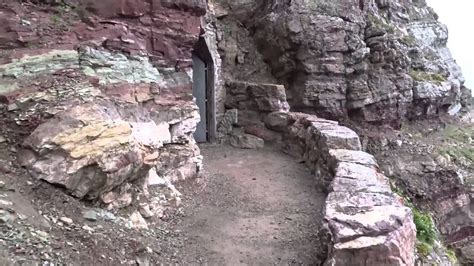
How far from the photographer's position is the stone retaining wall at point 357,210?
420 cm

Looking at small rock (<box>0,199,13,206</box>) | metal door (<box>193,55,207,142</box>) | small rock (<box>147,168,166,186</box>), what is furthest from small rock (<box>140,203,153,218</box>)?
metal door (<box>193,55,207,142</box>)

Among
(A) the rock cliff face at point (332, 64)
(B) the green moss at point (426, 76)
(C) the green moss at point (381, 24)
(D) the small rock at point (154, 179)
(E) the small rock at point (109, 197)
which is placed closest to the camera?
(E) the small rock at point (109, 197)

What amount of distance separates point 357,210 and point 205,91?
7503 mm

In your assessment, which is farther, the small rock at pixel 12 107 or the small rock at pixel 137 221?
the small rock at pixel 137 221

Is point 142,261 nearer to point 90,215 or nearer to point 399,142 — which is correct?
point 90,215

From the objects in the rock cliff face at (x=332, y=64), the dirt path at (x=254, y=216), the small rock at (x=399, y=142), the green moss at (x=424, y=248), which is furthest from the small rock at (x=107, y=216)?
the small rock at (x=399, y=142)

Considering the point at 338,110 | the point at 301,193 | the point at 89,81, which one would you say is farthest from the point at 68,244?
the point at 338,110

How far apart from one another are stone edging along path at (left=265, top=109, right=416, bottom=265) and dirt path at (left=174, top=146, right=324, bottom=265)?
0.64 metres

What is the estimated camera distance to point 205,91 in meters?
11.8

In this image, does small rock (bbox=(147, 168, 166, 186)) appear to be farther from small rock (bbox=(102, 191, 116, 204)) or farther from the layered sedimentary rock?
small rock (bbox=(102, 191, 116, 204))

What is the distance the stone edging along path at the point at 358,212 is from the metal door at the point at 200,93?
167 inches

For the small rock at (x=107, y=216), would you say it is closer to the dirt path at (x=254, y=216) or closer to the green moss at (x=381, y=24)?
the dirt path at (x=254, y=216)

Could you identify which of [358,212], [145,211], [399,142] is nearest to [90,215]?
[145,211]

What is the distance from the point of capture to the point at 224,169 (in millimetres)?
8898
